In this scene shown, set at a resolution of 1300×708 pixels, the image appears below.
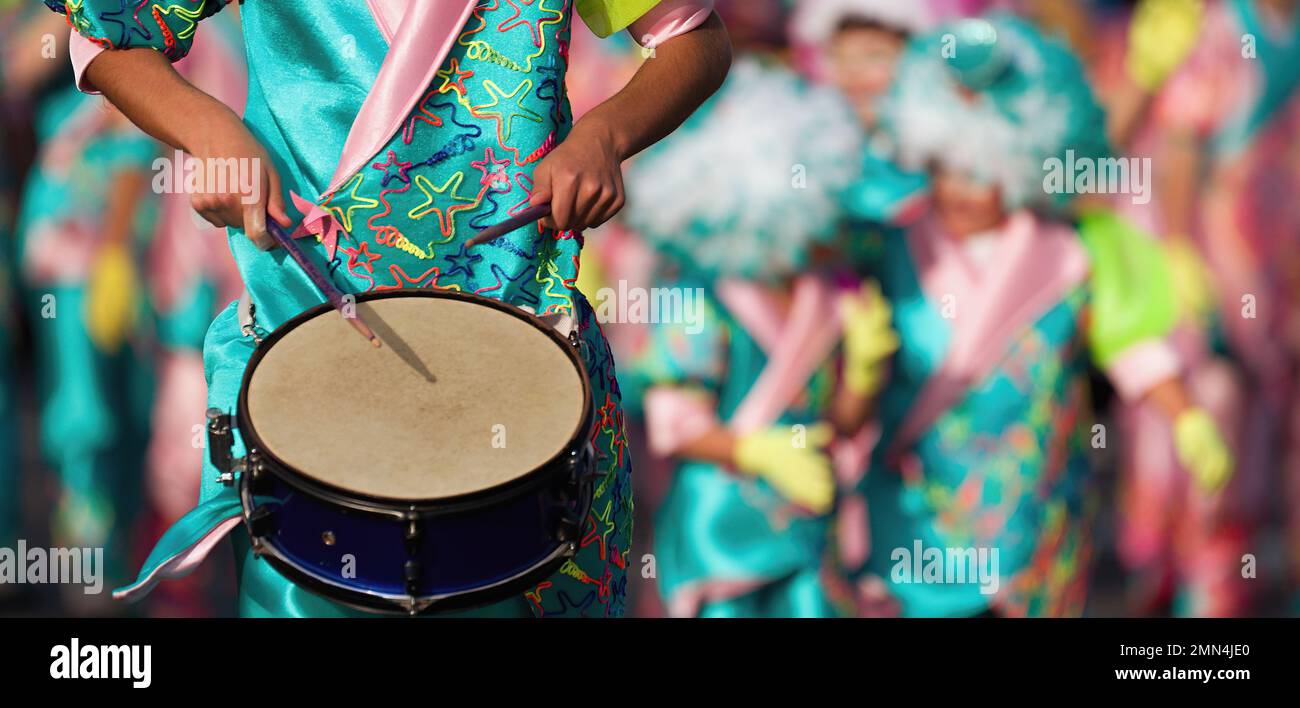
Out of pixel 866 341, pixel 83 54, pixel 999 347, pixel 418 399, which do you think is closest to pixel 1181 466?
pixel 999 347

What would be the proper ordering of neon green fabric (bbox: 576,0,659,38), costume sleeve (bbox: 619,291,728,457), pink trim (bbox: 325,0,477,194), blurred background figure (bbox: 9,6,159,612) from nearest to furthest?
pink trim (bbox: 325,0,477,194), neon green fabric (bbox: 576,0,659,38), costume sleeve (bbox: 619,291,728,457), blurred background figure (bbox: 9,6,159,612)

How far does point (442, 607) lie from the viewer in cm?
211

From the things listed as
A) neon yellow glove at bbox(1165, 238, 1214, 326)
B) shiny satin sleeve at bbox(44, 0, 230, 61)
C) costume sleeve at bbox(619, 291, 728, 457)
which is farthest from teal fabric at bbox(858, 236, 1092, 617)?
shiny satin sleeve at bbox(44, 0, 230, 61)

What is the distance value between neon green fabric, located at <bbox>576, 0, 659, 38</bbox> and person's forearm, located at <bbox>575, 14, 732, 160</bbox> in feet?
0.19

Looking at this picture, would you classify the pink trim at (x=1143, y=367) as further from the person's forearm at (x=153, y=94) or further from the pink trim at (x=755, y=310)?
the person's forearm at (x=153, y=94)

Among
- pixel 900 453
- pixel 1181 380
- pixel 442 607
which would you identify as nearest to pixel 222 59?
pixel 900 453

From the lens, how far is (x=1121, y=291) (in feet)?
16.8

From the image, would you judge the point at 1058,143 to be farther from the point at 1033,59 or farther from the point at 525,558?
the point at 525,558

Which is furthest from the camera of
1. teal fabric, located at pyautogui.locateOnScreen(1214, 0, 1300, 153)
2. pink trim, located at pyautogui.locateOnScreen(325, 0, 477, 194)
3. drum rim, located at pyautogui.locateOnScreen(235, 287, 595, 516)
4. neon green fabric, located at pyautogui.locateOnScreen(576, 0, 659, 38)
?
teal fabric, located at pyautogui.locateOnScreen(1214, 0, 1300, 153)

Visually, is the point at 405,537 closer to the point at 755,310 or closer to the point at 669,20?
the point at 669,20

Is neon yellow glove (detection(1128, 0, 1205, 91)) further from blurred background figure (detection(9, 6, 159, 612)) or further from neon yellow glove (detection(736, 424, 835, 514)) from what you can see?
blurred background figure (detection(9, 6, 159, 612))

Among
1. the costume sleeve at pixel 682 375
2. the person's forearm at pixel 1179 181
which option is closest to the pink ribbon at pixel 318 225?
the costume sleeve at pixel 682 375

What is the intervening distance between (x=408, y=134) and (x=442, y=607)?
1.83 feet

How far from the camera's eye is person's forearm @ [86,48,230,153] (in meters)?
2.25
